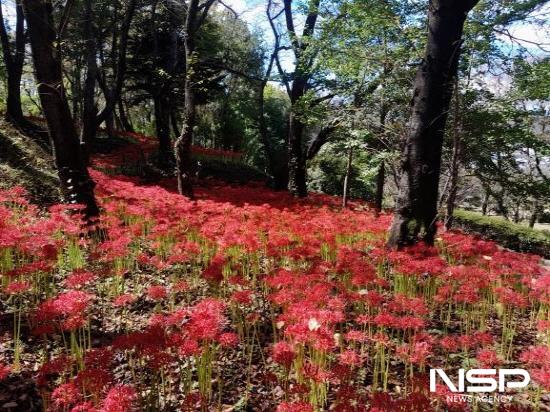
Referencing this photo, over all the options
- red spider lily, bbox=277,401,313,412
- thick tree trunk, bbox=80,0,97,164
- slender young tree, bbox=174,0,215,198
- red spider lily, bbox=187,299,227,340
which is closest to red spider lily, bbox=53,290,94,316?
red spider lily, bbox=187,299,227,340

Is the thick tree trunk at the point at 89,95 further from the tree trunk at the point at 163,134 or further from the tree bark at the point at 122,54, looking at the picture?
the tree trunk at the point at 163,134

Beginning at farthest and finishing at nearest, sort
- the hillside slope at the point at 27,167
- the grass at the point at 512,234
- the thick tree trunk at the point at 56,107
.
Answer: the grass at the point at 512,234 < the hillside slope at the point at 27,167 < the thick tree trunk at the point at 56,107

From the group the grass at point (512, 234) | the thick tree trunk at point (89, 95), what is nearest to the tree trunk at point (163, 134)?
the thick tree trunk at point (89, 95)

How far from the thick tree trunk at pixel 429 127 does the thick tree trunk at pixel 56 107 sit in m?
5.53

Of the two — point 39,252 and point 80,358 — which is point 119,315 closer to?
point 39,252

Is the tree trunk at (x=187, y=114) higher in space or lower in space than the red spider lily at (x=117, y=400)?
higher

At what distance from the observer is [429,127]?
6.19 m

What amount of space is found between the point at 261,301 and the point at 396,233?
2.40 metres

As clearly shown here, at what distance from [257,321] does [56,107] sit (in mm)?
5438

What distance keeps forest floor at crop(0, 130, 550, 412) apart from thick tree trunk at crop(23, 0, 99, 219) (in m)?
0.89

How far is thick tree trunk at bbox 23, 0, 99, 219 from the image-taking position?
7039 mm

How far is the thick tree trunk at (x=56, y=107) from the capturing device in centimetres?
704

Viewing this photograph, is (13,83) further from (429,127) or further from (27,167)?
(429,127)

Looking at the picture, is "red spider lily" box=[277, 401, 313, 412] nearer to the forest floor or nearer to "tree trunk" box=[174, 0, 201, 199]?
the forest floor
